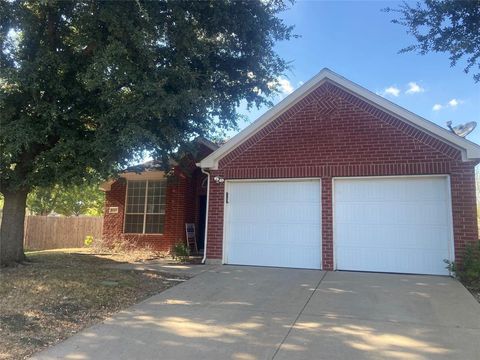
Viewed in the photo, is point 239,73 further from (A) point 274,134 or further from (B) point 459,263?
(B) point 459,263

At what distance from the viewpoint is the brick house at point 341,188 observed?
10.4 metres

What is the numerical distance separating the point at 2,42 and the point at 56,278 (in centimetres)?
556

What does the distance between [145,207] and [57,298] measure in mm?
9296

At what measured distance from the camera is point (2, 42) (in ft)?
32.7

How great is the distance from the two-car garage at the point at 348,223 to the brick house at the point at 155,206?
4.17 m

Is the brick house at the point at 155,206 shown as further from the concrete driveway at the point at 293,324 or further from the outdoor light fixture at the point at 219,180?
the concrete driveway at the point at 293,324

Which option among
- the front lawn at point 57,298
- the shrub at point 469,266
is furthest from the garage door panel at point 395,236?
the front lawn at point 57,298

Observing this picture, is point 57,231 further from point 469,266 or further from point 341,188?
point 469,266

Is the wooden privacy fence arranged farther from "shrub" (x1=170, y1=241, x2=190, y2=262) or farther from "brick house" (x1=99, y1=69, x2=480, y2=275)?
"brick house" (x1=99, y1=69, x2=480, y2=275)

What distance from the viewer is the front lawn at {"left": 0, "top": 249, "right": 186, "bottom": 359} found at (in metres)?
6.06

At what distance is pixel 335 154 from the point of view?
11.4 metres

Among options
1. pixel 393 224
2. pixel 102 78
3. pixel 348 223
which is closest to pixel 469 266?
pixel 393 224

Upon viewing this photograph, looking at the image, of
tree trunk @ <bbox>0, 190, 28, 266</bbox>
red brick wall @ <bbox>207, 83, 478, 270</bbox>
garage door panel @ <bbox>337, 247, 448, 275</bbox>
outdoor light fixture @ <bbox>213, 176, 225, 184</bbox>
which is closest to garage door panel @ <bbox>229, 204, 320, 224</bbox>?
red brick wall @ <bbox>207, 83, 478, 270</bbox>

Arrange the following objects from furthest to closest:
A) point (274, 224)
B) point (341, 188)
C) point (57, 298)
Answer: point (274, 224) < point (341, 188) < point (57, 298)
